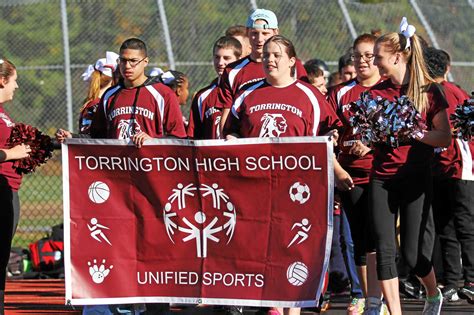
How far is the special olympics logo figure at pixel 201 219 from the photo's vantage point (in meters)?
8.13

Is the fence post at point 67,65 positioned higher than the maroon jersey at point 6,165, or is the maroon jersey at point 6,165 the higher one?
the fence post at point 67,65

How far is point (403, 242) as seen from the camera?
26.7 feet

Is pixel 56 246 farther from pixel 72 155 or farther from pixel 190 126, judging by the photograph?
pixel 72 155

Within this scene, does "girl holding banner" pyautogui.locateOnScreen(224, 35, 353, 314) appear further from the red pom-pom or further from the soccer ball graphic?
the red pom-pom

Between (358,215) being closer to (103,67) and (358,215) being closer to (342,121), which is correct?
(342,121)

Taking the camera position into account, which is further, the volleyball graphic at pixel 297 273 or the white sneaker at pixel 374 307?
the white sneaker at pixel 374 307

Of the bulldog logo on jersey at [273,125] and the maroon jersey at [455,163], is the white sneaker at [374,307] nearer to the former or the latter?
the bulldog logo on jersey at [273,125]

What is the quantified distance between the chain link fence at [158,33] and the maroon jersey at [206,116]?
6445mm

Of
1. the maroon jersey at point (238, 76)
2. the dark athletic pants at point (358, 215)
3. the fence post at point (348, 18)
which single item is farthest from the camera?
the fence post at point (348, 18)

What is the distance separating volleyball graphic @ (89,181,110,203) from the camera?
8.35 metres

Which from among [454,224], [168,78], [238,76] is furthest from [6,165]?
[454,224]

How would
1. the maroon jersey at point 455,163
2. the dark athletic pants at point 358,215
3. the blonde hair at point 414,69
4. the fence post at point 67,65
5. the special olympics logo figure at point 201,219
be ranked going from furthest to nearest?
1. the fence post at point 67,65
2. the maroon jersey at point 455,163
3. the dark athletic pants at point 358,215
4. the special olympics logo figure at point 201,219
5. the blonde hair at point 414,69

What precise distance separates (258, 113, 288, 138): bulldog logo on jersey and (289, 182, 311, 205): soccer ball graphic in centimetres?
41

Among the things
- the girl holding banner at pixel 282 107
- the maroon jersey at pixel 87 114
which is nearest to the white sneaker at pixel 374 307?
the girl holding banner at pixel 282 107
